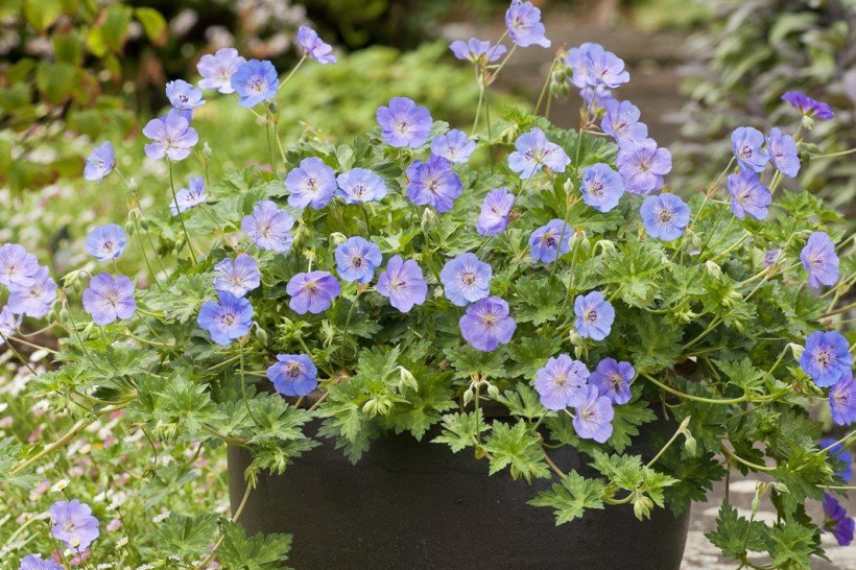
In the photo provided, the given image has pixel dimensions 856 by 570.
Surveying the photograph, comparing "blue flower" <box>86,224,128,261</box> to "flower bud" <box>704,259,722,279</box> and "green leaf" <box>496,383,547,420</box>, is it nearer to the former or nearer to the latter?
"green leaf" <box>496,383,547,420</box>

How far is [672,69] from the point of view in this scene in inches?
308

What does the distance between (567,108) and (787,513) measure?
5.00 meters

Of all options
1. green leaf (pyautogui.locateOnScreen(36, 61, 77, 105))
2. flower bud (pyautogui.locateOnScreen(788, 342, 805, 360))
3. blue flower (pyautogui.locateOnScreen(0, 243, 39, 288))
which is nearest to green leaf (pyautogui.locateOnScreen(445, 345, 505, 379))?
flower bud (pyautogui.locateOnScreen(788, 342, 805, 360))

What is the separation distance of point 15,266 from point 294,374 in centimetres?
43

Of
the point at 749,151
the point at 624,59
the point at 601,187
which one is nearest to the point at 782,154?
the point at 749,151

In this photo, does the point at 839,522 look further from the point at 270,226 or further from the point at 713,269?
the point at 270,226

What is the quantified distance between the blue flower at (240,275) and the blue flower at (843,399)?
77 centimetres

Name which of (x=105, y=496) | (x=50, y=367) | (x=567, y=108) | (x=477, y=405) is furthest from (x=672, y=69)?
(x=477, y=405)

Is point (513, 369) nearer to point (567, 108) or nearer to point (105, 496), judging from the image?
point (105, 496)

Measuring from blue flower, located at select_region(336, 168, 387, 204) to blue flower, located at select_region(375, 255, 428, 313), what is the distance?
0.38 feet

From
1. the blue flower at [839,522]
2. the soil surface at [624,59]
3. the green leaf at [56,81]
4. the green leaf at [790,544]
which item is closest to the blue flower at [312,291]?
the green leaf at [790,544]

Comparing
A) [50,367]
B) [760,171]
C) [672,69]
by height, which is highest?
[760,171]

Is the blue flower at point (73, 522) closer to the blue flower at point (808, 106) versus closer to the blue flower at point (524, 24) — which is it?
the blue flower at point (524, 24)

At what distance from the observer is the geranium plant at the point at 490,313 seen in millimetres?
1768
